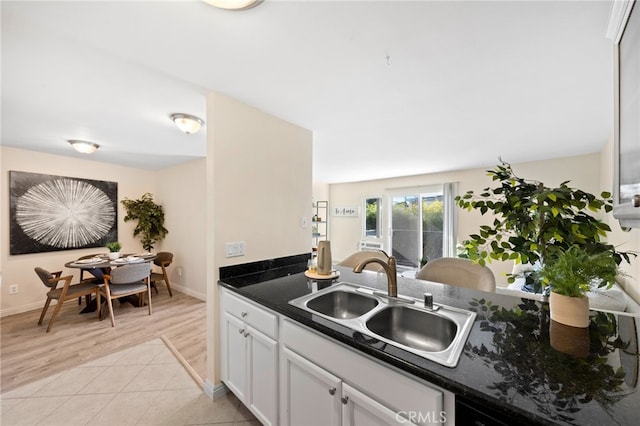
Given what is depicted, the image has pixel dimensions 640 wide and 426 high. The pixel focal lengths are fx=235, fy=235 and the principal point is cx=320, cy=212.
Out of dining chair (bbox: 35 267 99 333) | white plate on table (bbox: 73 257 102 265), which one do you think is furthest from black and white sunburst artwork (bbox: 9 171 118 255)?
dining chair (bbox: 35 267 99 333)

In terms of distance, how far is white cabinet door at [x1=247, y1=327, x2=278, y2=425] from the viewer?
1.31 meters

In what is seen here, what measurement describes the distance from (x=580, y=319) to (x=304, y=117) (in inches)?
84.6

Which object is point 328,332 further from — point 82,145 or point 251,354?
point 82,145

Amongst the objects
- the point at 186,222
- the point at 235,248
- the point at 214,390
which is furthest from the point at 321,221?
the point at 214,390

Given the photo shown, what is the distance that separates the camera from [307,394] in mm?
1123

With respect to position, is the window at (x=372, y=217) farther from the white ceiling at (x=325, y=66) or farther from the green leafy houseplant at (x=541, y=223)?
the green leafy houseplant at (x=541, y=223)

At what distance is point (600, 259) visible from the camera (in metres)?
0.88

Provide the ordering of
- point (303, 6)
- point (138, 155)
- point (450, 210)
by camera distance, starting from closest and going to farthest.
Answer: point (303, 6) → point (138, 155) → point (450, 210)

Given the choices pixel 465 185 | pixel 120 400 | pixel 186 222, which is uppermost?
pixel 465 185

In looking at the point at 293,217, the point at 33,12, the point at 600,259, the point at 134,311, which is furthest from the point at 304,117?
the point at 134,311

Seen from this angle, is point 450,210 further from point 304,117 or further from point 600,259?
point 600,259

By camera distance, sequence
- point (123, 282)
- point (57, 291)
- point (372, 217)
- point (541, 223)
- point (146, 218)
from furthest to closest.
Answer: point (372, 217) < point (146, 218) < point (123, 282) < point (57, 291) < point (541, 223)

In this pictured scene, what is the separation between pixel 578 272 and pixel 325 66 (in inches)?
61.9

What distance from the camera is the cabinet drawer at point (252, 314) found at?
4.31ft
